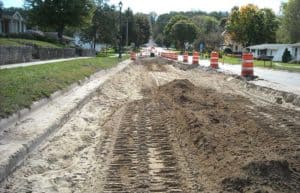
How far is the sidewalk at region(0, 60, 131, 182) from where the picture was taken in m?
7.24

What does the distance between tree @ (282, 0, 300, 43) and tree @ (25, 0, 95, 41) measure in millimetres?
40107

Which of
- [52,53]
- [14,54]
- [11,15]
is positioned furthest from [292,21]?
[14,54]

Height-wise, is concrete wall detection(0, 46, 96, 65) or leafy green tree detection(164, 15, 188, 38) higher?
leafy green tree detection(164, 15, 188, 38)

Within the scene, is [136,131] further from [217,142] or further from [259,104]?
[259,104]

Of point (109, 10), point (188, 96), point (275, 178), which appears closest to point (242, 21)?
point (109, 10)

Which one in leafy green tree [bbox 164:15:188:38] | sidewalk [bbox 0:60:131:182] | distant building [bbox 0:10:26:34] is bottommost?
sidewalk [bbox 0:60:131:182]

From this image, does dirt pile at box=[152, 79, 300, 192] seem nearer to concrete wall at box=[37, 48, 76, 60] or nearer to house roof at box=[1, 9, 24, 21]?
concrete wall at box=[37, 48, 76, 60]

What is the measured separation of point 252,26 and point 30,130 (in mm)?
107792

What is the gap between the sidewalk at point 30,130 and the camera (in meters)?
7.24

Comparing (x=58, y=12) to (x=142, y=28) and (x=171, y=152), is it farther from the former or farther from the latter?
(x=142, y=28)

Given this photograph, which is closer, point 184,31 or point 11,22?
point 11,22

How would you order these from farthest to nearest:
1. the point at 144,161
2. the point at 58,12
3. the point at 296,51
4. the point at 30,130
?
1. the point at 296,51
2. the point at 58,12
3. the point at 30,130
4. the point at 144,161

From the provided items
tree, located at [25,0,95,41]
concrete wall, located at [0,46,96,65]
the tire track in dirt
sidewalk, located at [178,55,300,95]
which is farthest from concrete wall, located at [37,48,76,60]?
the tire track in dirt

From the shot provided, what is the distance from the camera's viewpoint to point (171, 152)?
8.00 metres
